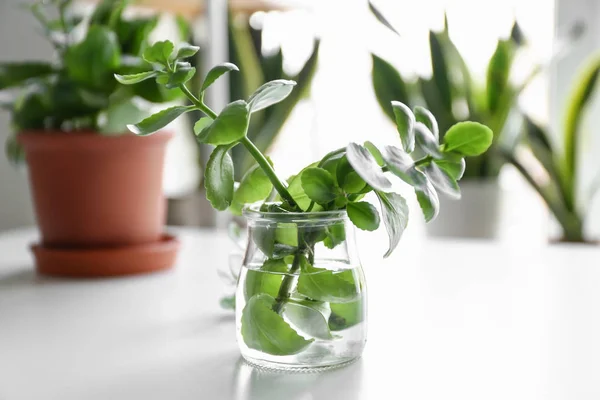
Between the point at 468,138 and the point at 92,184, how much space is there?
0.47 m

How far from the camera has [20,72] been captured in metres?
0.72

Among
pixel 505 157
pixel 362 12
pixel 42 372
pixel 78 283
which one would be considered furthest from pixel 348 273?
pixel 362 12

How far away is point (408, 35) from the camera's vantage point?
1.64 meters

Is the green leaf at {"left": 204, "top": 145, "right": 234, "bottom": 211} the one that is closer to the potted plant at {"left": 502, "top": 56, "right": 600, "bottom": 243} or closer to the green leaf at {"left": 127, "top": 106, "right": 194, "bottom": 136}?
the green leaf at {"left": 127, "top": 106, "right": 194, "bottom": 136}

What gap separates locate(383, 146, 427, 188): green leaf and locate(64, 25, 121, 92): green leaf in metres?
0.42

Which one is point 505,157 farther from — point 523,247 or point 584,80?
point 523,247

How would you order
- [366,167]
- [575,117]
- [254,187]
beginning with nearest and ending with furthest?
[366,167]
[254,187]
[575,117]

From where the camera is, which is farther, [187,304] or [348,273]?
[187,304]

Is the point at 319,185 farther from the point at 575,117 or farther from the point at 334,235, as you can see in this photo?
the point at 575,117

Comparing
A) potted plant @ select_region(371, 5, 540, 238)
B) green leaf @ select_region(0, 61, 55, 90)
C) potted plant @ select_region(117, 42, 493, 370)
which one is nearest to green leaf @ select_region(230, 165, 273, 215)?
potted plant @ select_region(117, 42, 493, 370)

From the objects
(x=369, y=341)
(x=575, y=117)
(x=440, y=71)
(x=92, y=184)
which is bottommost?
(x=369, y=341)

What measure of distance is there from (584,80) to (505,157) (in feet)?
0.70

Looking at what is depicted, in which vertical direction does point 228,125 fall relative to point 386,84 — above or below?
below

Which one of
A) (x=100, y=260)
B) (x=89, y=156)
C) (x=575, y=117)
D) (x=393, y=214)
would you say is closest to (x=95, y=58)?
(x=89, y=156)
